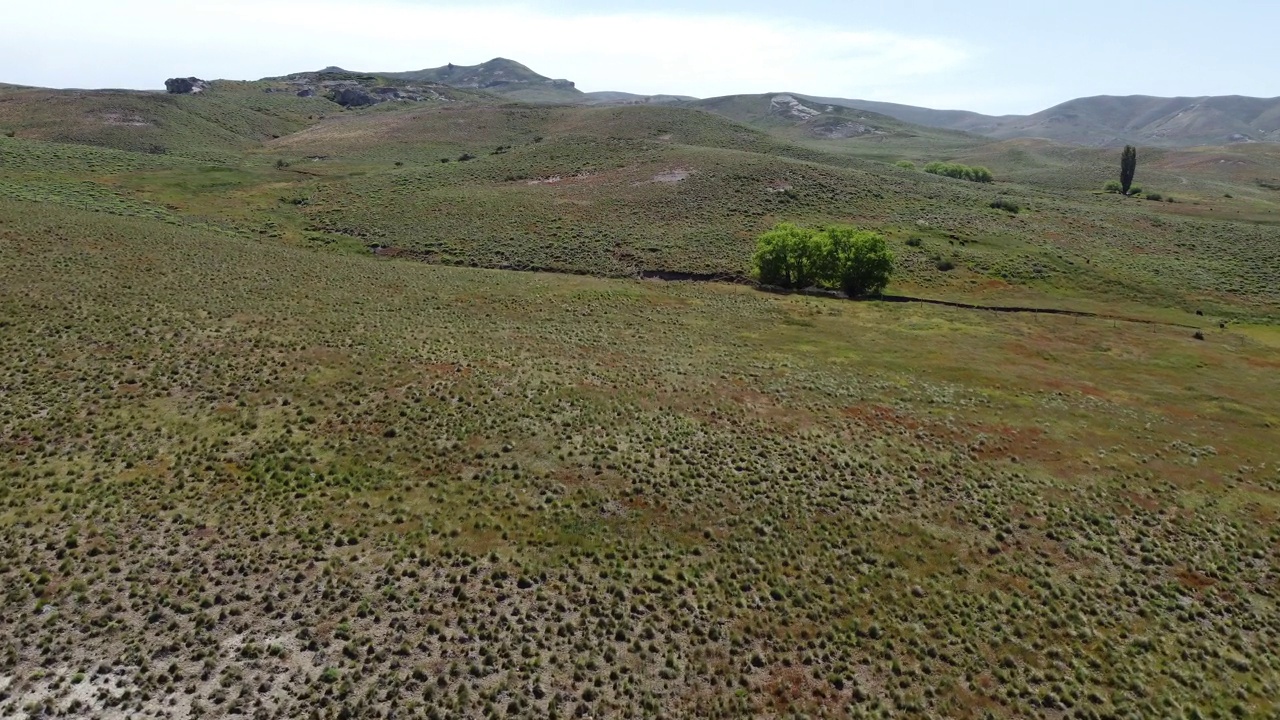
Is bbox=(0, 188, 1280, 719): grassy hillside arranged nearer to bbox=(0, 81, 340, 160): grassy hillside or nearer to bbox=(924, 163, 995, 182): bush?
bbox=(0, 81, 340, 160): grassy hillside

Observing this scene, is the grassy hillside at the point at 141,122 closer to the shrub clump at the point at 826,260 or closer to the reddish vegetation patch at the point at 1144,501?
the shrub clump at the point at 826,260

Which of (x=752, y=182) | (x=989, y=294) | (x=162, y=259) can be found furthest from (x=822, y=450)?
(x=752, y=182)

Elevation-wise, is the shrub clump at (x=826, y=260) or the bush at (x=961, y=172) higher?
the bush at (x=961, y=172)

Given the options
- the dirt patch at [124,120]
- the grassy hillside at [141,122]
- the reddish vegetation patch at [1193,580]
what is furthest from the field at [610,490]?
the dirt patch at [124,120]

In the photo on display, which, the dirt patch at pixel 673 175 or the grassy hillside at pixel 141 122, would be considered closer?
the dirt patch at pixel 673 175

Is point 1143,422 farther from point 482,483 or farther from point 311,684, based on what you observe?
point 311,684

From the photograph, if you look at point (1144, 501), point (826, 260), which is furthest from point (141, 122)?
point (1144, 501)
